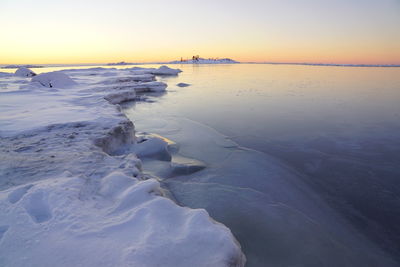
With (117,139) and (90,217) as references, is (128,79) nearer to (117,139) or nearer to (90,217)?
(117,139)

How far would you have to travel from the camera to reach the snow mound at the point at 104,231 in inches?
57.5

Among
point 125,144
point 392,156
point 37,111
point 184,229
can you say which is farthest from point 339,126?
point 37,111

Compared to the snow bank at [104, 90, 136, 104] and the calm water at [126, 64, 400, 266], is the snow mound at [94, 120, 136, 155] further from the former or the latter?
the snow bank at [104, 90, 136, 104]

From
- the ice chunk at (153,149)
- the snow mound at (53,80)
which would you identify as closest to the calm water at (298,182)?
the ice chunk at (153,149)

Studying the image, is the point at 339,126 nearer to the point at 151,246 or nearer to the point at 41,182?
the point at 151,246

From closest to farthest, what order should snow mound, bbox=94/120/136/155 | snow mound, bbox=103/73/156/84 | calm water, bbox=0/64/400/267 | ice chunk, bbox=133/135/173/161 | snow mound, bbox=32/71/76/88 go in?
calm water, bbox=0/64/400/267, snow mound, bbox=94/120/136/155, ice chunk, bbox=133/135/173/161, snow mound, bbox=32/71/76/88, snow mound, bbox=103/73/156/84

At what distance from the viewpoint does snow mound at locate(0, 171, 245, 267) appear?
1.46 metres

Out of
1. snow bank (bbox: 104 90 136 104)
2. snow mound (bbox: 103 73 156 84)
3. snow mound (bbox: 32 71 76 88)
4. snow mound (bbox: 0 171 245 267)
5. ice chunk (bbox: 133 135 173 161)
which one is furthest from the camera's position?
snow mound (bbox: 103 73 156 84)

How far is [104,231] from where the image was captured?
171 cm

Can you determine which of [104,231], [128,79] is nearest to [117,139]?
[104,231]

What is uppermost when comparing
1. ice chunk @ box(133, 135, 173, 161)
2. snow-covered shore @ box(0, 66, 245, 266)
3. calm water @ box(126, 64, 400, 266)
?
snow-covered shore @ box(0, 66, 245, 266)

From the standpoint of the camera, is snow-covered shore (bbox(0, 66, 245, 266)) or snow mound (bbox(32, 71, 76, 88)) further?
snow mound (bbox(32, 71, 76, 88))

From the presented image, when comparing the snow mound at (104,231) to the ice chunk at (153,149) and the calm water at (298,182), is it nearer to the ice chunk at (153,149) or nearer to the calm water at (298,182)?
the calm water at (298,182)

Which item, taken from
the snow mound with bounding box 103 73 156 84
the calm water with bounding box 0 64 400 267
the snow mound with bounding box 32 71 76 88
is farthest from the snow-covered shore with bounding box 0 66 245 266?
the snow mound with bounding box 103 73 156 84
